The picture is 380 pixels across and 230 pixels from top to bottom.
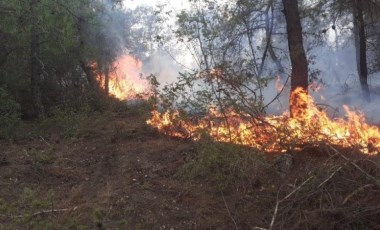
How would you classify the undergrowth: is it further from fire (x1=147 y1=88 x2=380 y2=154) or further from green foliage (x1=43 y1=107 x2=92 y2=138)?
green foliage (x1=43 y1=107 x2=92 y2=138)

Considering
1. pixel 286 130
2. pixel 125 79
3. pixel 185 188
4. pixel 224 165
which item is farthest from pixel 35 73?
pixel 125 79

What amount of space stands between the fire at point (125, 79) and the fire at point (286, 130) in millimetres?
13684

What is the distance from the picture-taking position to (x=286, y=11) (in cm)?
1085

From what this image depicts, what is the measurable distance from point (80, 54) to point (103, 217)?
38.4 feet

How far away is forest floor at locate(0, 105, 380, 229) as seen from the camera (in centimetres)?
537

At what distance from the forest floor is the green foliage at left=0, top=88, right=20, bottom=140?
4.03 ft

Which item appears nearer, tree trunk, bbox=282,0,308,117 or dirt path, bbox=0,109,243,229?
dirt path, bbox=0,109,243,229

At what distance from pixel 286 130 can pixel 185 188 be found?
2.15 metres

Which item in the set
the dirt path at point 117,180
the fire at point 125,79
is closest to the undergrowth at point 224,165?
the dirt path at point 117,180

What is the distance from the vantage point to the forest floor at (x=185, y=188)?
211 inches

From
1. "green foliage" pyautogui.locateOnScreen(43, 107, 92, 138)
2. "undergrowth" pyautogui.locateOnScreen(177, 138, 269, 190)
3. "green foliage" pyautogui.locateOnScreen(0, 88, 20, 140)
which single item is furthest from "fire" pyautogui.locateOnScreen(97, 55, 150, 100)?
"undergrowth" pyautogui.locateOnScreen(177, 138, 269, 190)

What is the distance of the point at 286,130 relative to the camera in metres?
7.57

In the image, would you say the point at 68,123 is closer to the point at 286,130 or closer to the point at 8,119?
the point at 8,119

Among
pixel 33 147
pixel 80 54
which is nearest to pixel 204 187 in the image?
pixel 33 147
